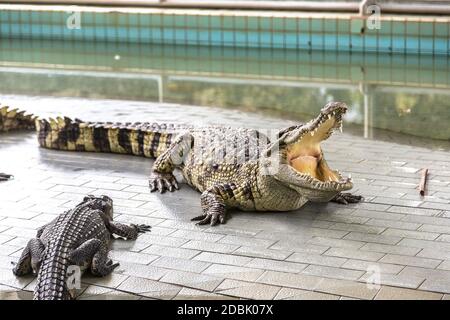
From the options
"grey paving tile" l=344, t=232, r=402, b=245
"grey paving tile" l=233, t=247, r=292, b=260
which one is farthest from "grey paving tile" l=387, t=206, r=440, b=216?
"grey paving tile" l=233, t=247, r=292, b=260

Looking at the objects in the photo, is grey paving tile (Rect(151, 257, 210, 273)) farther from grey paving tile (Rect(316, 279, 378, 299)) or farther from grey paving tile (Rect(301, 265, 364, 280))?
grey paving tile (Rect(316, 279, 378, 299))

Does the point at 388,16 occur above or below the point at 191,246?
above

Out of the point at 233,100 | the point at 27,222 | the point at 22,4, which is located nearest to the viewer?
the point at 27,222

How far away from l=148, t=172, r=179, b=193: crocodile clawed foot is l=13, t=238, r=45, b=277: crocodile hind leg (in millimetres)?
1519

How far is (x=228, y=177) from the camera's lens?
5281 mm

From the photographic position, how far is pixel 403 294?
3.85m

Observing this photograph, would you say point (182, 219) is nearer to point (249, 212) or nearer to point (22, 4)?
point (249, 212)

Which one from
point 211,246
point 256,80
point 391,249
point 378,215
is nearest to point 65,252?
point 211,246

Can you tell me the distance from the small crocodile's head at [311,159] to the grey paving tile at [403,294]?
3.12 ft

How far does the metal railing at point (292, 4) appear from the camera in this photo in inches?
435
